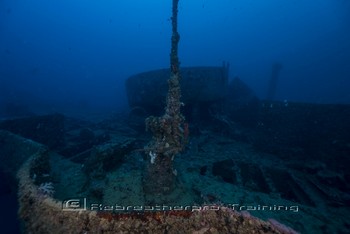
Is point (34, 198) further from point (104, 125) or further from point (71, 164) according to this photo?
point (104, 125)

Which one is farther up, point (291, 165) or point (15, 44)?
point (15, 44)

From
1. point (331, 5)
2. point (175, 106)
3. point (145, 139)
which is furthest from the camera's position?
point (331, 5)

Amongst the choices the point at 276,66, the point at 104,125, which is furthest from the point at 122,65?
the point at 104,125

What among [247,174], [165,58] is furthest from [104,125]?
[165,58]

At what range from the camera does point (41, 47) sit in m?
145

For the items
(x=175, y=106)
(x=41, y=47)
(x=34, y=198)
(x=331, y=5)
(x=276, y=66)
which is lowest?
(x=34, y=198)

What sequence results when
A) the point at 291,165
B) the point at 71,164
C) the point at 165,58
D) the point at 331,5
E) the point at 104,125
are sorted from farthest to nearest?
the point at 165,58 < the point at 331,5 < the point at 104,125 < the point at 291,165 < the point at 71,164

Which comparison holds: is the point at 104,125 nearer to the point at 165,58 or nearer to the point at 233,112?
the point at 233,112

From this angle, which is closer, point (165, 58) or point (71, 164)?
point (71, 164)

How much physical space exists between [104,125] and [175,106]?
844cm

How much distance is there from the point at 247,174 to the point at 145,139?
14.4 feet

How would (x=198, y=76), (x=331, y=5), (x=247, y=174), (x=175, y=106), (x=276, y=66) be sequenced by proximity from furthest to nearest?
(x=331, y=5) < (x=276, y=66) < (x=198, y=76) < (x=247, y=174) < (x=175, y=106)

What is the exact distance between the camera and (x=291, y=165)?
7383 millimetres

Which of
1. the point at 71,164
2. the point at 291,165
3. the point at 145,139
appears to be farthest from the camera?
the point at 145,139
